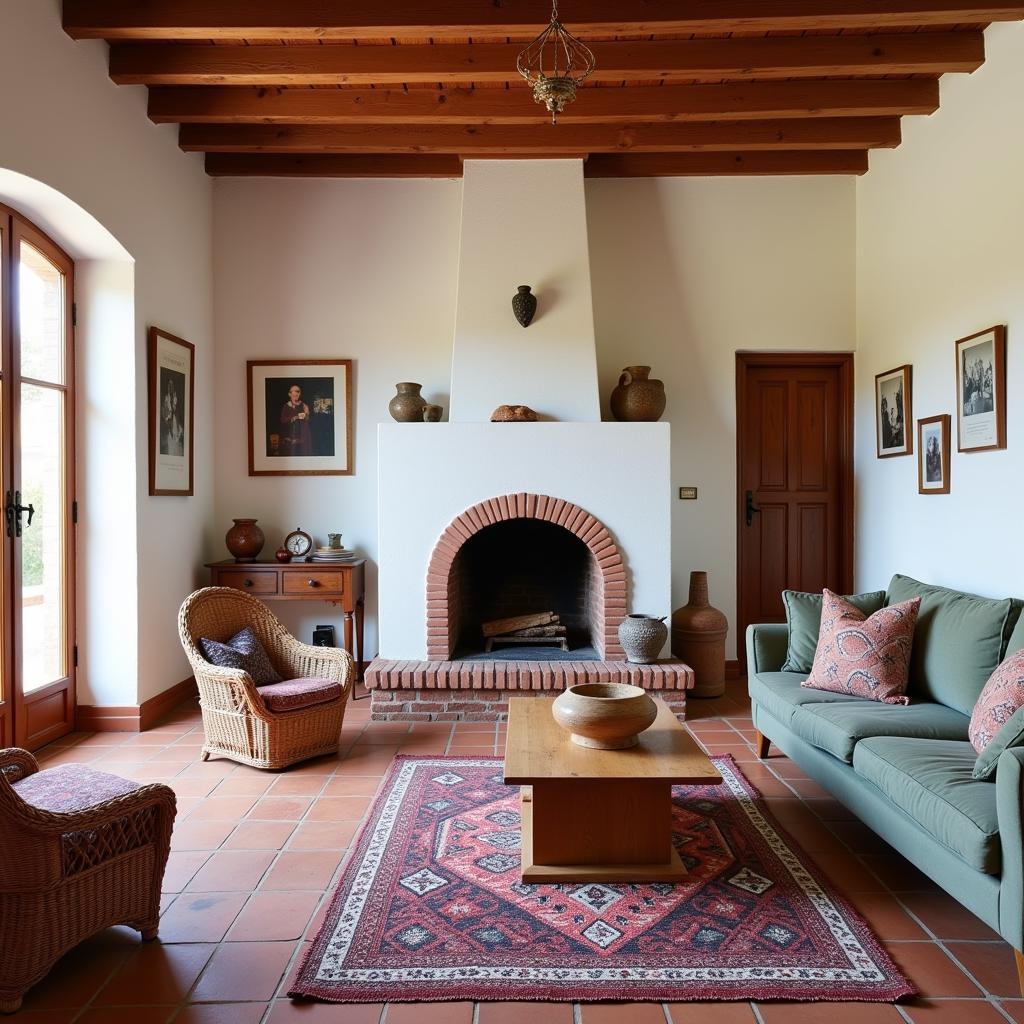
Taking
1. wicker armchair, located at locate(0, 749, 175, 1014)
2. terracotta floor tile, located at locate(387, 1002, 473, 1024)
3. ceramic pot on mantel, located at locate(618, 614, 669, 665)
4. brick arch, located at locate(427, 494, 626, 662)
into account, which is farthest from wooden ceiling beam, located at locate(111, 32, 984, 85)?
terracotta floor tile, located at locate(387, 1002, 473, 1024)

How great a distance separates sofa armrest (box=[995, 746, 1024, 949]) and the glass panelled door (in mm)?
3990

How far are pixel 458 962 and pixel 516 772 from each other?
1.82ft

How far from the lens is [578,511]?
4578 mm

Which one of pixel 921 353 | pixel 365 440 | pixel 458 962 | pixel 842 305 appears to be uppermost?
pixel 842 305

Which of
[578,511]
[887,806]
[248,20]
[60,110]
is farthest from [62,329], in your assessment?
[887,806]

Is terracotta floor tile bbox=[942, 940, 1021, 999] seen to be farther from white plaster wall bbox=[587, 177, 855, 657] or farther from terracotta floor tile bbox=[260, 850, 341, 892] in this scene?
white plaster wall bbox=[587, 177, 855, 657]

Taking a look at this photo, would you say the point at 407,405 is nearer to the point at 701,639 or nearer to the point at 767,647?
the point at 701,639

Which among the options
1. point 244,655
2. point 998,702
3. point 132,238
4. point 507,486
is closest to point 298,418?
point 132,238

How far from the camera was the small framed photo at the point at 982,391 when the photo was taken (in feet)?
11.7

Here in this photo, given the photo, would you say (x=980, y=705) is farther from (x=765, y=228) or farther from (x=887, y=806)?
(x=765, y=228)

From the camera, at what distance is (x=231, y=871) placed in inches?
104

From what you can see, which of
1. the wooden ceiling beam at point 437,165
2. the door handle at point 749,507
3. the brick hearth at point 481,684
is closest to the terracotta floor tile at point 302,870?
the brick hearth at point 481,684

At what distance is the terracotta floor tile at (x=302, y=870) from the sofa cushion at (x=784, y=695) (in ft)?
6.24

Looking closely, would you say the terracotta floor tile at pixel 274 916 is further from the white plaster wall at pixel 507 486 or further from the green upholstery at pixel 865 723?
the white plaster wall at pixel 507 486
